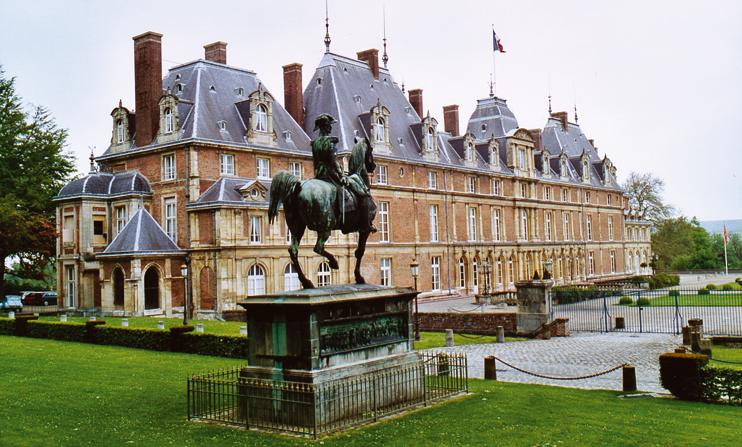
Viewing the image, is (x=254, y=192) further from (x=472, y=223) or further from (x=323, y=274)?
(x=472, y=223)

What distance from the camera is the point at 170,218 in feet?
119

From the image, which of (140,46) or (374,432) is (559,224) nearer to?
(140,46)

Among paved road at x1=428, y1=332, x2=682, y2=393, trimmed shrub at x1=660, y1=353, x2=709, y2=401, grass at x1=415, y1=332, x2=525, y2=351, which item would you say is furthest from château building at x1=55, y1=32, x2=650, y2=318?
trimmed shrub at x1=660, y1=353, x2=709, y2=401

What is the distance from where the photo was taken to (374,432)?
11227mm

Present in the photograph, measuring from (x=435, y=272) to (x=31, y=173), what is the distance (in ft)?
93.8

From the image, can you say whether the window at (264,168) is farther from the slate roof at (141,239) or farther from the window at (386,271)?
the window at (386,271)

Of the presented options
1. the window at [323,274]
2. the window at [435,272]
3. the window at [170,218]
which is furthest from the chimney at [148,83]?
the window at [435,272]

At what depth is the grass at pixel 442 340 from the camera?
25006 mm

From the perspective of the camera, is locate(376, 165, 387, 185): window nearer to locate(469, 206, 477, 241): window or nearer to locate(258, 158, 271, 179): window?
locate(258, 158, 271, 179): window

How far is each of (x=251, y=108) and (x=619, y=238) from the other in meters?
53.3

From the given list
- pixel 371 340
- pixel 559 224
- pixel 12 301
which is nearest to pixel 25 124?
pixel 12 301

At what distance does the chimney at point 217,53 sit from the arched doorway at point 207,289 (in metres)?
14.0

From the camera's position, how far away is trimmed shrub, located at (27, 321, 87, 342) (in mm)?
25859

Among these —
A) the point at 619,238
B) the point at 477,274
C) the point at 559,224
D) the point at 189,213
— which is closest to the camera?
the point at 189,213
